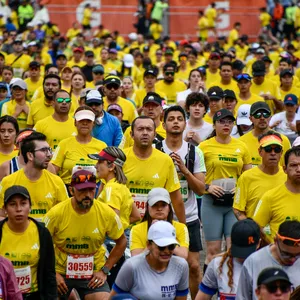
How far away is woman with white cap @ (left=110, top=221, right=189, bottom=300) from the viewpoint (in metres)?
7.83

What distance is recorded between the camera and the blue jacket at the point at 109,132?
44.4ft

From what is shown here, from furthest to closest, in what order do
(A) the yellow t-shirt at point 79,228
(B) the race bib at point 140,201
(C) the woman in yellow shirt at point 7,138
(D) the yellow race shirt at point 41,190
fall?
(C) the woman in yellow shirt at point 7,138 → (B) the race bib at point 140,201 → (D) the yellow race shirt at point 41,190 → (A) the yellow t-shirt at point 79,228

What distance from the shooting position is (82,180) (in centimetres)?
896

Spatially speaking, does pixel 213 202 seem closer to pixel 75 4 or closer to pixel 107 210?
pixel 107 210

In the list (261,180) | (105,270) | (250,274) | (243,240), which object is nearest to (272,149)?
(261,180)

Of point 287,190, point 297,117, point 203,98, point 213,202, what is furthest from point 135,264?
point 297,117

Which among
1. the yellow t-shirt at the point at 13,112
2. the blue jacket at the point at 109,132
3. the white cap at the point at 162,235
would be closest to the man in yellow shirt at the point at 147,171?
the white cap at the point at 162,235

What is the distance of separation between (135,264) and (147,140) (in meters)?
2.86

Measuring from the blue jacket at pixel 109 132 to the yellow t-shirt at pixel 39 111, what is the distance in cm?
192

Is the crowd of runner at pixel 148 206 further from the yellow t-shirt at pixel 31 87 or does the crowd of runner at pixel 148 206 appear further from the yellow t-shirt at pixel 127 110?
the yellow t-shirt at pixel 31 87

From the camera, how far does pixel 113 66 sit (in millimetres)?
25578

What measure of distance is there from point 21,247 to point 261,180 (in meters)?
2.68

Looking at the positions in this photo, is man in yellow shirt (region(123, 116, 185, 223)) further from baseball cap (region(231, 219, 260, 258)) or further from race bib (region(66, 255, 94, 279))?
baseball cap (region(231, 219, 260, 258))

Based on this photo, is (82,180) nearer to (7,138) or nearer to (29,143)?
(29,143)
